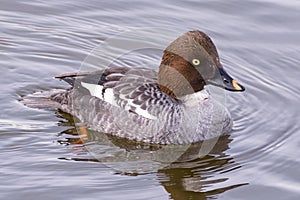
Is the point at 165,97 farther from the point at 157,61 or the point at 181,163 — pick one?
the point at 157,61

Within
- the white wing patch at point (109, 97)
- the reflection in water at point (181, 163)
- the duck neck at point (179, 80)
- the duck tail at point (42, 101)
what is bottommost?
the reflection in water at point (181, 163)

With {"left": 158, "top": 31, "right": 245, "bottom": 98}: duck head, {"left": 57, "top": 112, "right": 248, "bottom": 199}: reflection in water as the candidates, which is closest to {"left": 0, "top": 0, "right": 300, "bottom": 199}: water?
{"left": 57, "top": 112, "right": 248, "bottom": 199}: reflection in water

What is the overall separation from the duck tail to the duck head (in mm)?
1548

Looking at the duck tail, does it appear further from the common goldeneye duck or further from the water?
the common goldeneye duck

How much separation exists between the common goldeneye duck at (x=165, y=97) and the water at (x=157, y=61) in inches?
15.5

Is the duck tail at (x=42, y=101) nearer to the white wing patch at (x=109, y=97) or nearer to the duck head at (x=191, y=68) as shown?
the white wing patch at (x=109, y=97)

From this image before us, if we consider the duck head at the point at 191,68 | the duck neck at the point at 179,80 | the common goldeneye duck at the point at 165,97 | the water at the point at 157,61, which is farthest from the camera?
the duck neck at the point at 179,80

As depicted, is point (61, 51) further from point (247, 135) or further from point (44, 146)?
point (247, 135)

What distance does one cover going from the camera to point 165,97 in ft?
32.2

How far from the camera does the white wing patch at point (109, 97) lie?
975cm

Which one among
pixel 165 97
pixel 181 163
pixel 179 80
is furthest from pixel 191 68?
pixel 181 163

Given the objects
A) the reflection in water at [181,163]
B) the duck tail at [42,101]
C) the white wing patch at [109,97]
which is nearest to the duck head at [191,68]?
the white wing patch at [109,97]

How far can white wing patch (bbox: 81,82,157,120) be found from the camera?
975 centimetres

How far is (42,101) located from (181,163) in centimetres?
234
